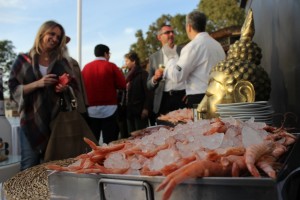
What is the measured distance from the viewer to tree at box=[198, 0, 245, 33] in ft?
62.0

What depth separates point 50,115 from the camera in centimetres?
225

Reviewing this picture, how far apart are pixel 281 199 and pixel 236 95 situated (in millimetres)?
1035

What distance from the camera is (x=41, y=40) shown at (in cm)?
240

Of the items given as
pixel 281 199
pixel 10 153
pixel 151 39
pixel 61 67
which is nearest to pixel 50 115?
pixel 61 67

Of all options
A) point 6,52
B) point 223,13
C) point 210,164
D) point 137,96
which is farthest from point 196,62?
point 6,52

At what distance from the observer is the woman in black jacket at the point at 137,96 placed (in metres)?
4.81

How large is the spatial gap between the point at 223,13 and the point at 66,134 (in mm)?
18731

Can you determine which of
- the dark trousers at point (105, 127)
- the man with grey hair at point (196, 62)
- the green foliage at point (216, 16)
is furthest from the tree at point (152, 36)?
the man with grey hair at point (196, 62)

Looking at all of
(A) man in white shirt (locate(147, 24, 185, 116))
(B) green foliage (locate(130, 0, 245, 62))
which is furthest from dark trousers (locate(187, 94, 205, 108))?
(B) green foliage (locate(130, 0, 245, 62))

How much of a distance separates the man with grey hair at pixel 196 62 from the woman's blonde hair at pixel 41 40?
0.80 m

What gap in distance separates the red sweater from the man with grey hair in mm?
1516

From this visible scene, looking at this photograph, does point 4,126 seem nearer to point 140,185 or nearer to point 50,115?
point 50,115

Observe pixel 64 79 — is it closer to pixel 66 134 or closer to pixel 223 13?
pixel 66 134

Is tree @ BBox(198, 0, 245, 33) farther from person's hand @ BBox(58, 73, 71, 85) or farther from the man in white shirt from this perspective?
person's hand @ BBox(58, 73, 71, 85)
